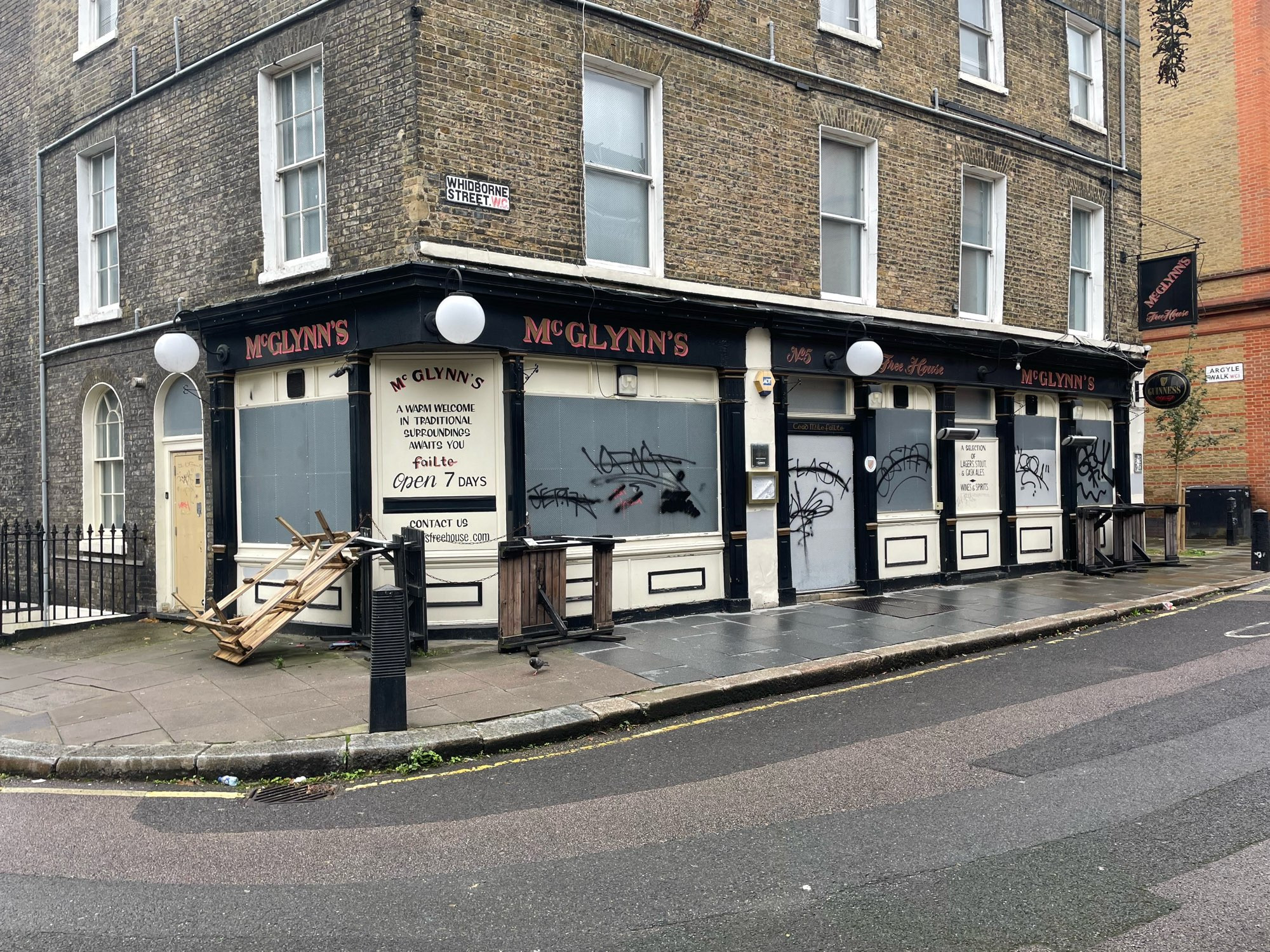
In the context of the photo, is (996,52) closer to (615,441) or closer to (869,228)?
(869,228)

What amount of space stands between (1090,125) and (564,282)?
11454 millimetres

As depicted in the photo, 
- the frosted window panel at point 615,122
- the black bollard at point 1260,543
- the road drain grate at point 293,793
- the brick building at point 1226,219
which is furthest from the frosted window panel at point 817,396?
the brick building at point 1226,219

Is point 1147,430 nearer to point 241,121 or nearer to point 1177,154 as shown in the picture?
point 1177,154

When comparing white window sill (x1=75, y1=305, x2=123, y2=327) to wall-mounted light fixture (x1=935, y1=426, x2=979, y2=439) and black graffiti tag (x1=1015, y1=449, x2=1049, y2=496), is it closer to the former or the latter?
wall-mounted light fixture (x1=935, y1=426, x2=979, y2=439)

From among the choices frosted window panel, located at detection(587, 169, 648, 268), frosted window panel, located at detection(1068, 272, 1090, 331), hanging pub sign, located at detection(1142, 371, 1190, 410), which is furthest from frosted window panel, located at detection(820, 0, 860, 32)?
hanging pub sign, located at detection(1142, 371, 1190, 410)

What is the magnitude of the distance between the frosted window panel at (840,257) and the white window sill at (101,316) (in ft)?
31.9

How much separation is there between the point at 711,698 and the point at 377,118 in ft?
21.7

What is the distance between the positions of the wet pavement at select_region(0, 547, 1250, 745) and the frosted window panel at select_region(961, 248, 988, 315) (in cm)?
485

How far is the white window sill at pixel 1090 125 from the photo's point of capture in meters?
15.5

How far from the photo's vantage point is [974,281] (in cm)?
1423

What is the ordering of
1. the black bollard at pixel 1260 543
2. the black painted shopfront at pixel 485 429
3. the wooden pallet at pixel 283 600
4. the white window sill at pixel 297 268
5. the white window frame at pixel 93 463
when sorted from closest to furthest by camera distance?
the wooden pallet at pixel 283 600 < the black painted shopfront at pixel 485 429 < the white window sill at pixel 297 268 < the white window frame at pixel 93 463 < the black bollard at pixel 1260 543

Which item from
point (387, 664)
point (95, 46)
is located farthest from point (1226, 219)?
point (95, 46)

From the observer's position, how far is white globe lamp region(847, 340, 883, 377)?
38.7ft

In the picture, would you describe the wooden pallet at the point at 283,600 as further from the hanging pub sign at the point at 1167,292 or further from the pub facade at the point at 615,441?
the hanging pub sign at the point at 1167,292
